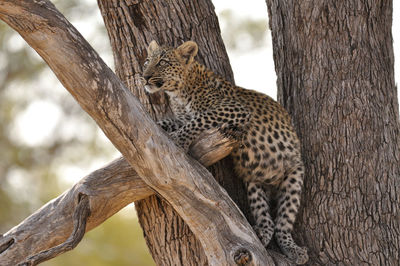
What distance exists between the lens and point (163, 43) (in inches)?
269

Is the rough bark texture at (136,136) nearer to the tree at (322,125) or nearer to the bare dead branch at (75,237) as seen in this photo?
the tree at (322,125)

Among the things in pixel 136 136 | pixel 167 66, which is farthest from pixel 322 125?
pixel 136 136

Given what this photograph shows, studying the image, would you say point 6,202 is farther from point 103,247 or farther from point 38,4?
point 38,4

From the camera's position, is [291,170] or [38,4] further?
[291,170]

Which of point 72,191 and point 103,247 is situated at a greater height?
point 72,191

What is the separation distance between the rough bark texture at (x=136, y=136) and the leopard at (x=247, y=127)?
0.57 metres

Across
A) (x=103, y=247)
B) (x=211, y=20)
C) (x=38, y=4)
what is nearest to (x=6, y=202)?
(x=103, y=247)

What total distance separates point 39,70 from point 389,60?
17.9 m

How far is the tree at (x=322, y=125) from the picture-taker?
610 cm

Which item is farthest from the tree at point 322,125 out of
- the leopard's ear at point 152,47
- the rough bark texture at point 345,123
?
the leopard's ear at point 152,47

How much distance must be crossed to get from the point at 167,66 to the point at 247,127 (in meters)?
1.05

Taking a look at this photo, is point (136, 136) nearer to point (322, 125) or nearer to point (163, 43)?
point (163, 43)

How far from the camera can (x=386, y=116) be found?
6.55m

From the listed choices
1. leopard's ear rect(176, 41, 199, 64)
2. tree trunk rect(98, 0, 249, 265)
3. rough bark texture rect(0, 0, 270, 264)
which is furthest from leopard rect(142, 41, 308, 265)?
rough bark texture rect(0, 0, 270, 264)
